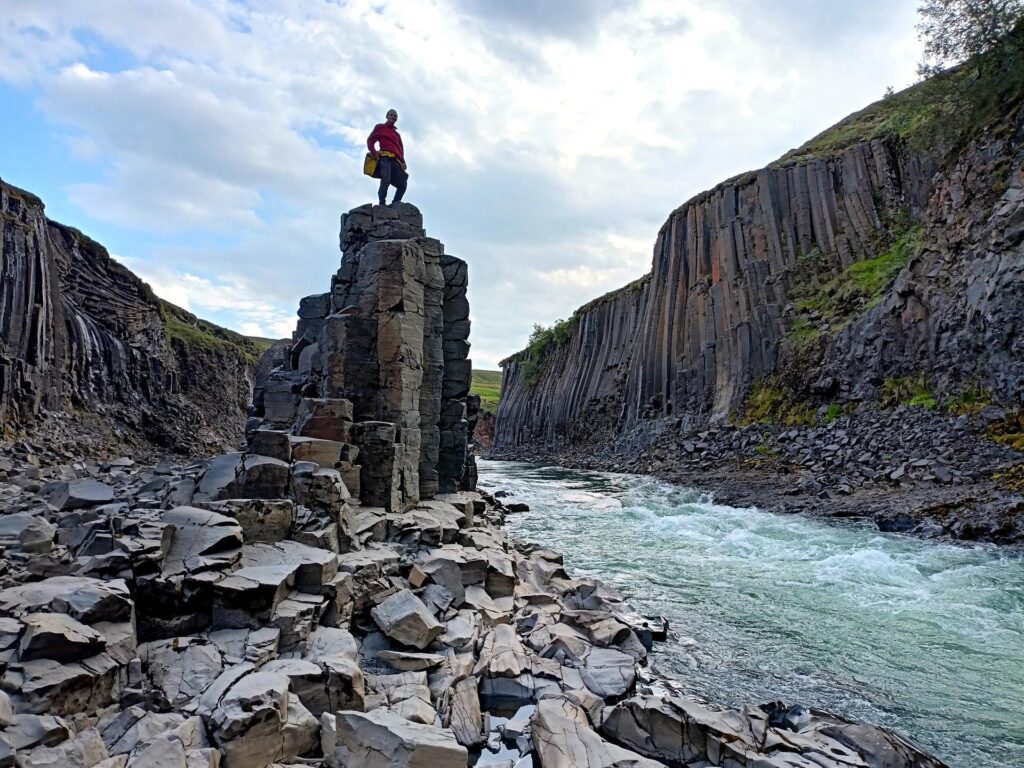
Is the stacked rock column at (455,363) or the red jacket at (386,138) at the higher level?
the red jacket at (386,138)

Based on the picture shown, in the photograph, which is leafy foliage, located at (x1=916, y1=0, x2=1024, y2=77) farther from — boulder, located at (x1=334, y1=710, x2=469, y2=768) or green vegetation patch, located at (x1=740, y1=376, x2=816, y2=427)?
boulder, located at (x1=334, y1=710, x2=469, y2=768)

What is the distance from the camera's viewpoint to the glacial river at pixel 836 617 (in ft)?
21.5

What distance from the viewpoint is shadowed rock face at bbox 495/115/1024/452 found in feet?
59.0

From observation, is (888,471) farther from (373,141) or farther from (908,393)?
(373,141)

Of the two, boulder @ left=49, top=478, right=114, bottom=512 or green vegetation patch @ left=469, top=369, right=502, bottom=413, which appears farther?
green vegetation patch @ left=469, top=369, right=502, bottom=413

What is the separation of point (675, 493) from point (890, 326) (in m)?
10.3

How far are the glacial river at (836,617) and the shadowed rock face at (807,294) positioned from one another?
7541 millimetres

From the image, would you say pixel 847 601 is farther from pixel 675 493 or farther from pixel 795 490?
pixel 675 493

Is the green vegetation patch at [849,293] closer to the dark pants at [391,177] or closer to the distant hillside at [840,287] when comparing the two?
the distant hillside at [840,287]

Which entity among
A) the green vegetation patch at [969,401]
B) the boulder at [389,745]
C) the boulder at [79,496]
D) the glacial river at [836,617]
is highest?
the green vegetation patch at [969,401]

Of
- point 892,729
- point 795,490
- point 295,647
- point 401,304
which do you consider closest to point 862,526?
point 795,490

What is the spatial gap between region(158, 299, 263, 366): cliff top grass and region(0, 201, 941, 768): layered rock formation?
161ft

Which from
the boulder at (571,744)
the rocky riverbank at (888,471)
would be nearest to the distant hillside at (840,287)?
the rocky riverbank at (888,471)

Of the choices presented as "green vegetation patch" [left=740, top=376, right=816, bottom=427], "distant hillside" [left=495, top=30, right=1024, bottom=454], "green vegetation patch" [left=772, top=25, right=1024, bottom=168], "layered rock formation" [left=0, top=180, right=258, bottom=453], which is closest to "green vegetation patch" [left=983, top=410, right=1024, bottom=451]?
"distant hillside" [left=495, top=30, right=1024, bottom=454]
